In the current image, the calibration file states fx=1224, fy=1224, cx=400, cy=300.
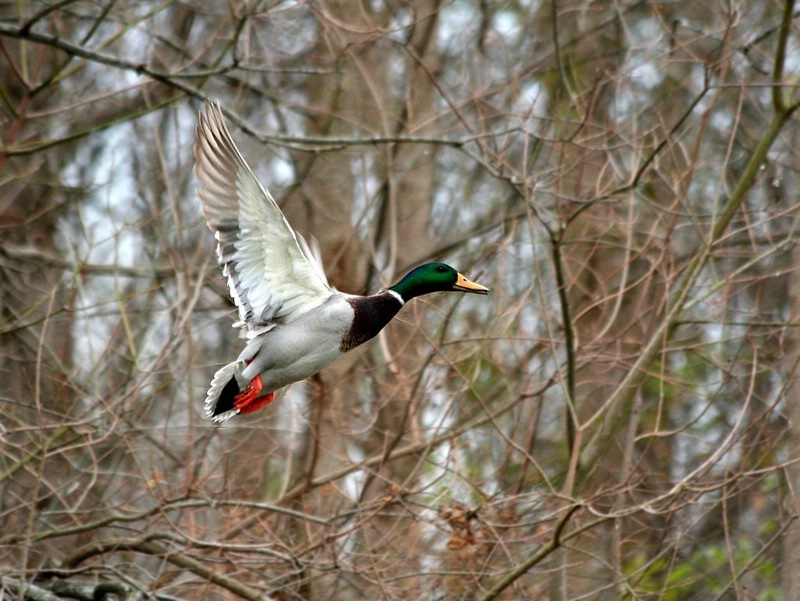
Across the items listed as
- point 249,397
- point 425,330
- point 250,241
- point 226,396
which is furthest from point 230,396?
point 425,330

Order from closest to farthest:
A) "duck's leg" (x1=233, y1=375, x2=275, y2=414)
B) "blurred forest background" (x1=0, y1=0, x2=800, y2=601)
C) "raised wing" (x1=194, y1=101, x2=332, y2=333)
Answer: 1. "raised wing" (x1=194, y1=101, x2=332, y2=333)
2. "duck's leg" (x1=233, y1=375, x2=275, y2=414)
3. "blurred forest background" (x1=0, y1=0, x2=800, y2=601)

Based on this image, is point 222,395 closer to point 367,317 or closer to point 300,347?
point 300,347

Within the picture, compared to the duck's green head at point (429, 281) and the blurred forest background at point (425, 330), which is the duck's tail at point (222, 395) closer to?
the blurred forest background at point (425, 330)

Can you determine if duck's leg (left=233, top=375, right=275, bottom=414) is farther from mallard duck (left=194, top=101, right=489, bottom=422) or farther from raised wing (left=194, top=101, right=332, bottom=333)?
raised wing (left=194, top=101, right=332, bottom=333)

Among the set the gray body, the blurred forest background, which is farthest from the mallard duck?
the blurred forest background

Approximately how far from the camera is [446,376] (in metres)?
7.69

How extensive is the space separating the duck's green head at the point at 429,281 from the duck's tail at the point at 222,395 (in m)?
0.94

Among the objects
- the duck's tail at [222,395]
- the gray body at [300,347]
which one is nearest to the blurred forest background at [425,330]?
the duck's tail at [222,395]

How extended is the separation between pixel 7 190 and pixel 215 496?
18.9 ft

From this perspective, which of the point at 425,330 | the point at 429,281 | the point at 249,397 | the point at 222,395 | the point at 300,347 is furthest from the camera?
the point at 425,330

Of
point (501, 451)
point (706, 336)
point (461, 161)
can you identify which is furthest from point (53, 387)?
point (461, 161)

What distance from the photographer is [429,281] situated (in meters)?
6.34

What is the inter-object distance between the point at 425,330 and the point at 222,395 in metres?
2.10

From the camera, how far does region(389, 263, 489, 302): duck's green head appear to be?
6309mm
